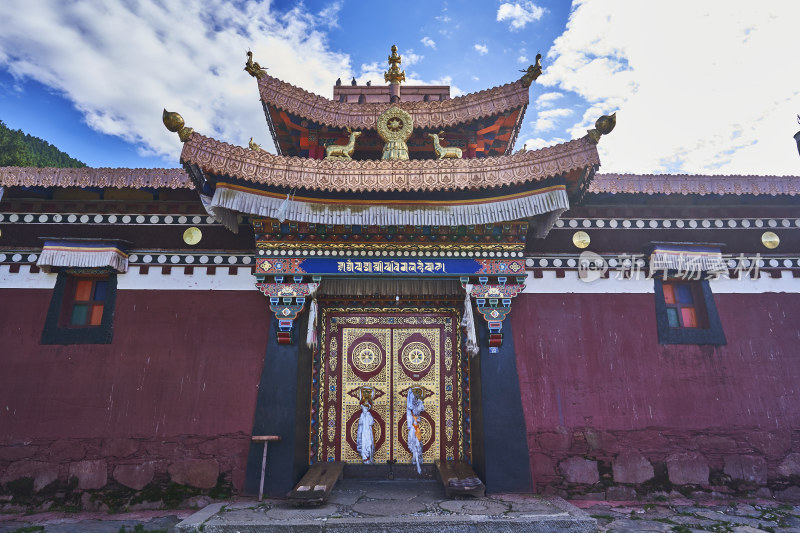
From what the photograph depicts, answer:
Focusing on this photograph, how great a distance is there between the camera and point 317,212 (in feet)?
19.6

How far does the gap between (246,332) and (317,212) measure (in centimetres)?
208

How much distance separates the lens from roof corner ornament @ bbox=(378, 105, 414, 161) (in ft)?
22.8

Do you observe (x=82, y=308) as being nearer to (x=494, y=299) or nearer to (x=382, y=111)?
(x=382, y=111)

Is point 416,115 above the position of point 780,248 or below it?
above

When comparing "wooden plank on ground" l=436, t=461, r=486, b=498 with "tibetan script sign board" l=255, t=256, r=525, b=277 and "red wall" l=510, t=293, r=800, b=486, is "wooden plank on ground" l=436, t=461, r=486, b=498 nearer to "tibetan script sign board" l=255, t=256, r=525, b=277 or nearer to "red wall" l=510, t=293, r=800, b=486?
"red wall" l=510, t=293, r=800, b=486

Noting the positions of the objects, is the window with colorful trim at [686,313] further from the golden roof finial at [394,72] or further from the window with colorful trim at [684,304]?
the golden roof finial at [394,72]

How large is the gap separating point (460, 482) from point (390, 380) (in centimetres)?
183

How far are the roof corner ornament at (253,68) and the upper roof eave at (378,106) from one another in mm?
77

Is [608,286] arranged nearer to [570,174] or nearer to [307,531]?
[570,174]

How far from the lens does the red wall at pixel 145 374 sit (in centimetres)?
608

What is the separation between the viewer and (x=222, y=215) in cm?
625

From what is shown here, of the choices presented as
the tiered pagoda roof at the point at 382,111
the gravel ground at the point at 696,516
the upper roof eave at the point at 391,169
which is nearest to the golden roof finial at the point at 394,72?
the tiered pagoda roof at the point at 382,111

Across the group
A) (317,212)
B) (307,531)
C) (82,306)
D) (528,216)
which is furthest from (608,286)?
(82,306)

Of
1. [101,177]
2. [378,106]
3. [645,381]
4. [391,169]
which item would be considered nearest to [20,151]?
[101,177]
